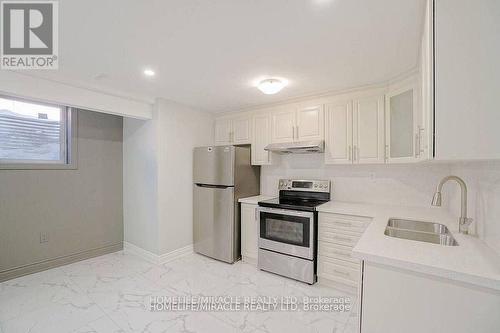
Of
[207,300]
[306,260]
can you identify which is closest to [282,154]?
[306,260]

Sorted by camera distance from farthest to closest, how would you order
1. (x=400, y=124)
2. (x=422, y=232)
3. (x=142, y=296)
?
(x=142, y=296)
(x=400, y=124)
(x=422, y=232)

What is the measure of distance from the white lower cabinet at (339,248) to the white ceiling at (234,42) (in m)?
1.51

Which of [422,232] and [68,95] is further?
[68,95]

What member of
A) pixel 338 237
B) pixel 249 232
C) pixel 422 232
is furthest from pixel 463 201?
pixel 249 232

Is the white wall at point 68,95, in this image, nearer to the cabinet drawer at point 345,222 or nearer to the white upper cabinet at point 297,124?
the white upper cabinet at point 297,124

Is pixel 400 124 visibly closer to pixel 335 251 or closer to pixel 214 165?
pixel 335 251

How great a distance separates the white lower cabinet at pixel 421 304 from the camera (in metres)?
0.99

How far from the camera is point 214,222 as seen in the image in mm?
3299

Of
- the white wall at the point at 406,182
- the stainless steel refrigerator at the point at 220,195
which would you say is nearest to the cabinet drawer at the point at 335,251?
the white wall at the point at 406,182

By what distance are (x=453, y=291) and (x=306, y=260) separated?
164cm

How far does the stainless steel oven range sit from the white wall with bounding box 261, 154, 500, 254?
0.26 meters

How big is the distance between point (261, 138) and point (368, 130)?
4.61ft

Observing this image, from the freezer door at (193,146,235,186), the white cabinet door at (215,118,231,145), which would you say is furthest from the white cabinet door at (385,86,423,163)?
the white cabinet door at (215,118,231,145)

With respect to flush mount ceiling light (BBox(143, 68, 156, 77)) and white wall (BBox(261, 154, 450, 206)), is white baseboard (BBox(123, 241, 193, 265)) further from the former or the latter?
flush mount ceiling light (BBox(143, 68, 156, 77))
